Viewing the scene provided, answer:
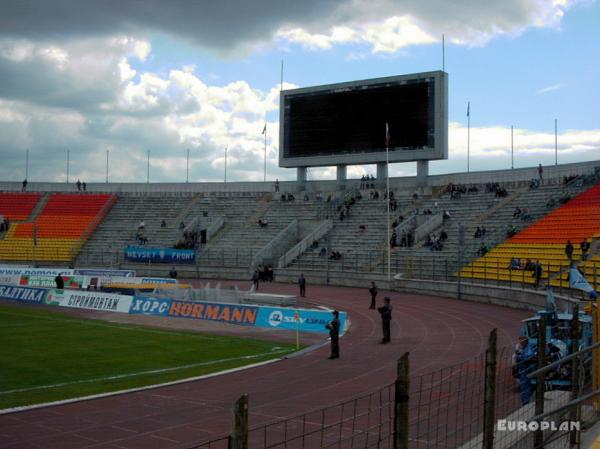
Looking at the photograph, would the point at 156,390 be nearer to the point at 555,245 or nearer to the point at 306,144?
the point at 555,245

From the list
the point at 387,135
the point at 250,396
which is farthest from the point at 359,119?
the point at 250,396

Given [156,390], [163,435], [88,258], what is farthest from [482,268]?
[88,258]

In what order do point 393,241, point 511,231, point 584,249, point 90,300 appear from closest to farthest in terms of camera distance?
1. point 584,249
2. point 90,300
3. point 511,231
4. point 393,241

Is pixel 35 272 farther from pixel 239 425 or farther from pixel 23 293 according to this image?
pixel 239 425

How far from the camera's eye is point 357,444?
11391 millimetres

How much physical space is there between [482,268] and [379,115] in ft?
58.2

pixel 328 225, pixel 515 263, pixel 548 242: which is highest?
pixel 328 225

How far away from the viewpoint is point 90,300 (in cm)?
3444

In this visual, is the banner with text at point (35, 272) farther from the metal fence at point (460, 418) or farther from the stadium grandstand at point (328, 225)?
the metal fence at point (460, 418)

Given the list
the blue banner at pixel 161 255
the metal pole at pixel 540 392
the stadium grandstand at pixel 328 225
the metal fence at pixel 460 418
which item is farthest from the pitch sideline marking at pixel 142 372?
the blue banner at pixel 161 255

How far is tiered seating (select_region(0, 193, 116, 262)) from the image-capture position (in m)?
61.6

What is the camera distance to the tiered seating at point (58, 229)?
202ft

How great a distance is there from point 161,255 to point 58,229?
614 inches

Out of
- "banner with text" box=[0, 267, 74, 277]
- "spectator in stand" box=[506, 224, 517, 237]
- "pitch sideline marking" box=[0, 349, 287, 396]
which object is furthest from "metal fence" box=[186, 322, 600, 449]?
"banner with text" box=[0, 267, 74, 277]
